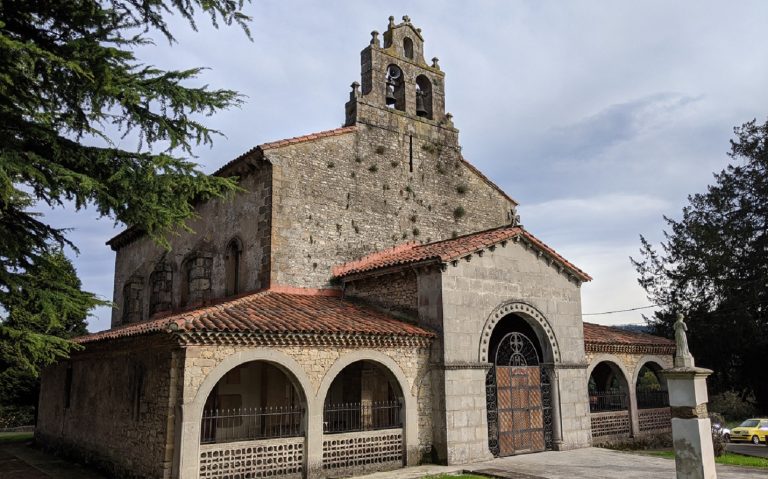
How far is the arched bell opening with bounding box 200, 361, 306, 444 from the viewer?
15.4 m

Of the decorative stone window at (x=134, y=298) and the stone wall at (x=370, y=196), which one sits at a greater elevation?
the stone wall at (x=370, y=196)

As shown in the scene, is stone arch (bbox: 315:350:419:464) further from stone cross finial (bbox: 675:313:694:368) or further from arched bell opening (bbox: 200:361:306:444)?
stone cross finial (bbox: 675:313:694:368)

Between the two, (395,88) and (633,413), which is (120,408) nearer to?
(395,88)

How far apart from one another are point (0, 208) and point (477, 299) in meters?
10.7

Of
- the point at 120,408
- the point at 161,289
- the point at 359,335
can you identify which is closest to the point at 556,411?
the point at 359,335

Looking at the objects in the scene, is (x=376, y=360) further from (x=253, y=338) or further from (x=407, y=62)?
(x=407, y=62)

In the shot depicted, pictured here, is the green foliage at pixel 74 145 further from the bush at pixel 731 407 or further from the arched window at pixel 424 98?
the bush at pixel 731 407

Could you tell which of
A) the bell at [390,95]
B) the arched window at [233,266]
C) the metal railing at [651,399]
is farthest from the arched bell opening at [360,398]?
the metal railing at [651,399]

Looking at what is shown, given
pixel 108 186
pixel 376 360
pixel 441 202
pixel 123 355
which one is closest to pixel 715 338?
pixel 441 202

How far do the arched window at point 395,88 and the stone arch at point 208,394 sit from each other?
1100 centimetres

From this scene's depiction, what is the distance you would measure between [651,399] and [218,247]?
1614 centimetres

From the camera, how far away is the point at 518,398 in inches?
638

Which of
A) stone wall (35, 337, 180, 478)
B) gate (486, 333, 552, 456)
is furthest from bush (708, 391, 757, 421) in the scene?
stone wall (35, 337, 180, 478)

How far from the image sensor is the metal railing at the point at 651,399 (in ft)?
70.3
